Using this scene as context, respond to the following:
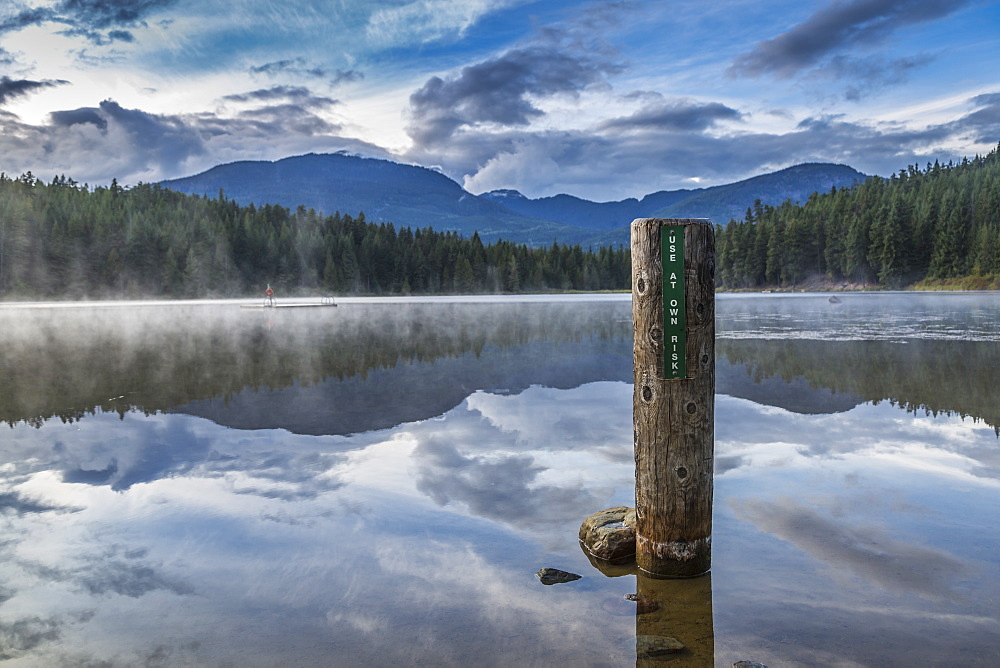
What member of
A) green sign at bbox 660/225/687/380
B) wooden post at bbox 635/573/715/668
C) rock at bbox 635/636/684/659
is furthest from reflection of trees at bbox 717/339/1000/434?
rock at bbox 635/636/684/659

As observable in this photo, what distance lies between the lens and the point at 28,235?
12281 cm

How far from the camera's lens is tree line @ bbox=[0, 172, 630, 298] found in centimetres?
12494

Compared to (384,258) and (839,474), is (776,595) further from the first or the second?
(384,258)

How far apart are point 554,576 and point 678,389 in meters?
2.03

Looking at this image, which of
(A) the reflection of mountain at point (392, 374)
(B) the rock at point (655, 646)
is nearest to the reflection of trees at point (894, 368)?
(A) the reflection of mountain at point (392, 374)

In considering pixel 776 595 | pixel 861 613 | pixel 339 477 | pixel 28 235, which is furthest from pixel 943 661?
pixel 28 235

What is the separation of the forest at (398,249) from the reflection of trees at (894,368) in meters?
101

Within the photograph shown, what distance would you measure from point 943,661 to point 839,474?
4.76m

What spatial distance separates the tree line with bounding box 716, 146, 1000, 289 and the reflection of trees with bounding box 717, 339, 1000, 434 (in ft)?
330

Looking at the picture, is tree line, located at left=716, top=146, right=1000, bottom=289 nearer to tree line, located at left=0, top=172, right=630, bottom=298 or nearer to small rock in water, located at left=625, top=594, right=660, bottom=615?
tree line, located at left=0, top=172, right=630, bottom=298

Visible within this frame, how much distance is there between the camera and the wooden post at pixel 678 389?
613 cm

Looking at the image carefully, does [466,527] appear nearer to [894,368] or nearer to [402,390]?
[402,390]

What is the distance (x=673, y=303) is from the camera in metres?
6.16

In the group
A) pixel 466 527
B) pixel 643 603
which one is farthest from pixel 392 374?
pixel 643 603
